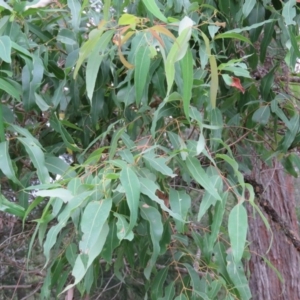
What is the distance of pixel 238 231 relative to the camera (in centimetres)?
80

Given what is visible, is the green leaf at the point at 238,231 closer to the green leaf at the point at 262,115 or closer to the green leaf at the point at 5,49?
the green leaf at the point at 5,49

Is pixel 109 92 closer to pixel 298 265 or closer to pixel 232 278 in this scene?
pixel 232 278

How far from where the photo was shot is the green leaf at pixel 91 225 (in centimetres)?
70

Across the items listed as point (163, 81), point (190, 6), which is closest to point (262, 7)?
point (190, 6)

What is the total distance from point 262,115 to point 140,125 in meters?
0.40

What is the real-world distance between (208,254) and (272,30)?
0.71 metres

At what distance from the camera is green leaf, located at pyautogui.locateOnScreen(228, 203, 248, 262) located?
0.77 meters

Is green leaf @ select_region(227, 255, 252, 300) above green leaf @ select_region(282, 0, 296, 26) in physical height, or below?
below

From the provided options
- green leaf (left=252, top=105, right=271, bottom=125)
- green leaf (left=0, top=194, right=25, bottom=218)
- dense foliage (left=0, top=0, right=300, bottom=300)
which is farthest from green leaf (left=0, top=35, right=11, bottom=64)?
green leaf (left=252, top=105, right=271, bottom=125)

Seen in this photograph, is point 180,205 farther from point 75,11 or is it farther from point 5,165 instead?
point 75,11

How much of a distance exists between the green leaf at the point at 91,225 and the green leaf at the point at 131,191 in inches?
1.5

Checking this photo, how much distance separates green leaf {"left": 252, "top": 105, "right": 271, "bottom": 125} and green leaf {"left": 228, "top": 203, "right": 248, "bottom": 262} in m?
0.66

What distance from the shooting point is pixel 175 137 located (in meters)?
1.10

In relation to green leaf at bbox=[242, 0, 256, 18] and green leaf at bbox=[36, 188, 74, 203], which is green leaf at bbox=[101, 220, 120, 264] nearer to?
green leaf at bbox=[36, 188, 74, 203]
